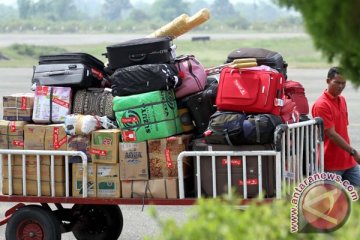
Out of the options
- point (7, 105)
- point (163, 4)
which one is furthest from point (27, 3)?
point (7, 105)

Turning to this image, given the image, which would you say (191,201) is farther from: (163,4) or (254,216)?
(163,4)

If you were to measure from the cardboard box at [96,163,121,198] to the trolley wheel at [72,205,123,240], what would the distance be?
2.52 feet

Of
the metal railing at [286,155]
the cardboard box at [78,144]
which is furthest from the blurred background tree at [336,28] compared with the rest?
the cardboard box at [78,144]

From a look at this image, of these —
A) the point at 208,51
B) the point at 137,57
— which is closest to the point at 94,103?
the point at 137,57

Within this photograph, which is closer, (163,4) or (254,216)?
(254,216)

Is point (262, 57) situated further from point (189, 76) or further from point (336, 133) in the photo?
point (336, 133)

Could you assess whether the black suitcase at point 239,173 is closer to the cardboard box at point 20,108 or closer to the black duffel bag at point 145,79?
the black duffel bag at point 145,79

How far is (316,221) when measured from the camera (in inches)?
201

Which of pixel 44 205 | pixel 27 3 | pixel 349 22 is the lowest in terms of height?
pixel 44 205

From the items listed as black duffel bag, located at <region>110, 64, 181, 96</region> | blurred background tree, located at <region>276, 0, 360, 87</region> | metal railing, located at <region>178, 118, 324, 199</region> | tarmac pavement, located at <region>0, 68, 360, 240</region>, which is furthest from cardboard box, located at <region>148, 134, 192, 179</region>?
blurred background tree, located at <region>276, 0, 360, 87</region>

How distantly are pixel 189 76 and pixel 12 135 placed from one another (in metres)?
1.56

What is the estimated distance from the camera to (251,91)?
7.79 m

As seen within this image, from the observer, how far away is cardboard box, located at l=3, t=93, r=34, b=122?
28.1ft

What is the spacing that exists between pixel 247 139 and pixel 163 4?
16738 centimetres
